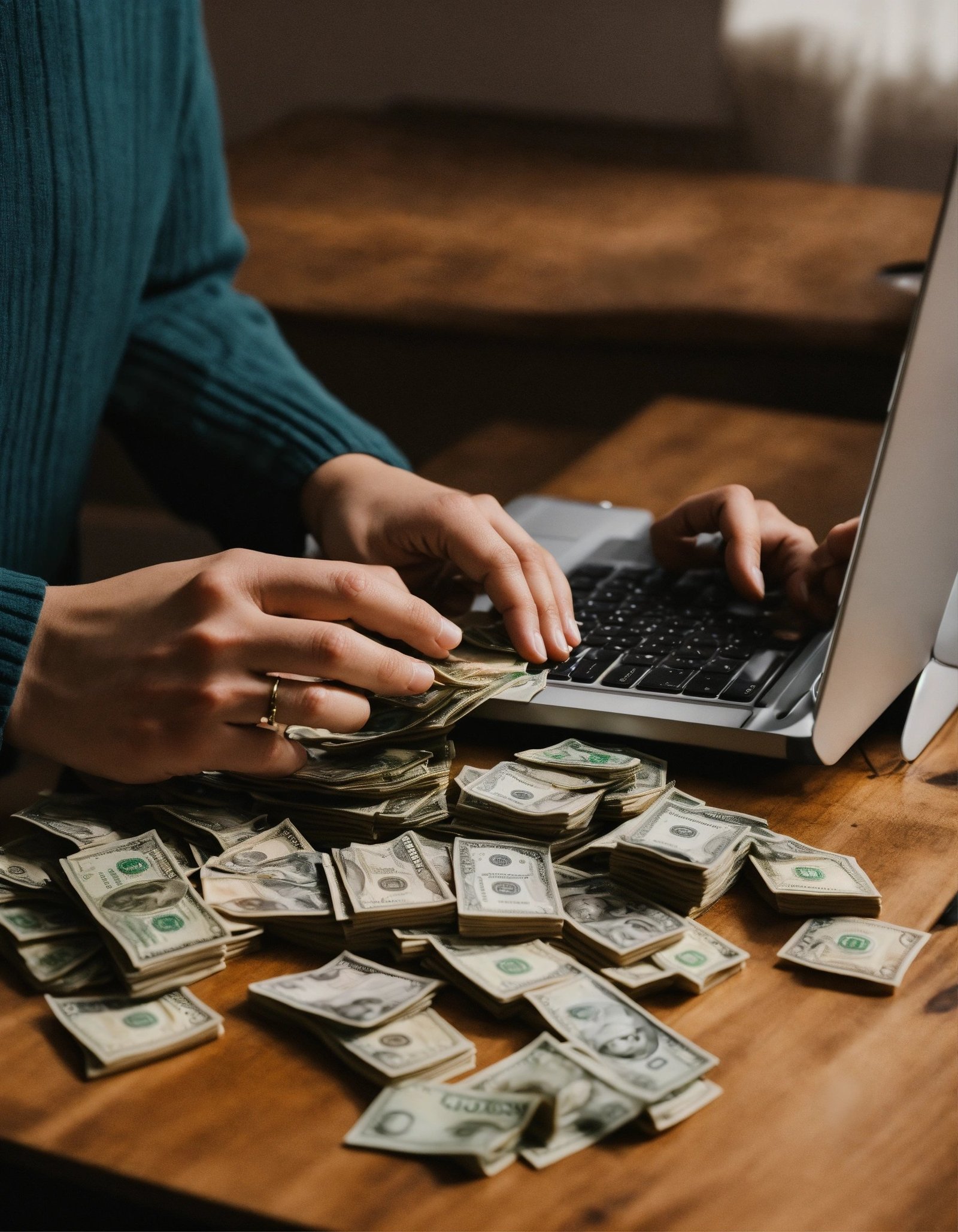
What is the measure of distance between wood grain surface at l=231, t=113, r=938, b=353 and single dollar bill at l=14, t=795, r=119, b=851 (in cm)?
152

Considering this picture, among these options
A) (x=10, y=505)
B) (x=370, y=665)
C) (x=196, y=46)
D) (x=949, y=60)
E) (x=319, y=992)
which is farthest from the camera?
(x=949, y=60)

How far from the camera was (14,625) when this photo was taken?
893 mm

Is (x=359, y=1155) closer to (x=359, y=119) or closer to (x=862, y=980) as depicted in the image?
→ (x=862, y=980)

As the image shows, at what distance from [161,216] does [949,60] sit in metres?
2.35

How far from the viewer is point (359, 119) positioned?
11.6 ft

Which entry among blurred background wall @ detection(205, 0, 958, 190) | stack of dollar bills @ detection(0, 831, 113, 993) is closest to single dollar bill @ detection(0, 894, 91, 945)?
stack of dollar bills @ detection(0, 831, 113, 993)

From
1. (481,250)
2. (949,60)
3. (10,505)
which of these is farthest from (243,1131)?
(949,60)

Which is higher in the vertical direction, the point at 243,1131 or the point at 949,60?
the point at 949,60

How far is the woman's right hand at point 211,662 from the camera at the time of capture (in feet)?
2.82

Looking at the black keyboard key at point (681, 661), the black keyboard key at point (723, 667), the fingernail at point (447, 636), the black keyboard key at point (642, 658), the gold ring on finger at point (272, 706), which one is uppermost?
the fingernail at point (447, 636)

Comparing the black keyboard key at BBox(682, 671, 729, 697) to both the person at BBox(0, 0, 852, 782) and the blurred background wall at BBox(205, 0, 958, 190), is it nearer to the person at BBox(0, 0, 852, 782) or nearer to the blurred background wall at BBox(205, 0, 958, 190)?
the person at BBox(0, 0, 852, 782)

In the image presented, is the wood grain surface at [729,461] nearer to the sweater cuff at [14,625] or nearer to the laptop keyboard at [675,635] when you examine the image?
the laptop keyboard at [675,635]

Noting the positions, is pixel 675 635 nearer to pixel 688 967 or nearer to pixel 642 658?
pixel 642 658

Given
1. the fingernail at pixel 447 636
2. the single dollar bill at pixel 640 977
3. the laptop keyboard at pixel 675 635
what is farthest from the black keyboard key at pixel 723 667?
the single dollar bill at pixel 640 977
